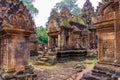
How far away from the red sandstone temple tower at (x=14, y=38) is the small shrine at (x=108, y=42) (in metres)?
2.78

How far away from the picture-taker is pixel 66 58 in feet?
49.2

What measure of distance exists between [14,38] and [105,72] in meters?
3.77

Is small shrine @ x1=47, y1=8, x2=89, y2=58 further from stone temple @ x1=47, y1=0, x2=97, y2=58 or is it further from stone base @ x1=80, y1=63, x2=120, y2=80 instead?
stone base @ x1=80, y1=63, x2=120, y2=80

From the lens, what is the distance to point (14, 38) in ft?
21.1

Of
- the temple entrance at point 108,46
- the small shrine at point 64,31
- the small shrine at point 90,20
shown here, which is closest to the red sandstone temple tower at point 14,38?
the temple entrance at point 108,46

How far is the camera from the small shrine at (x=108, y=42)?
18.8 feet

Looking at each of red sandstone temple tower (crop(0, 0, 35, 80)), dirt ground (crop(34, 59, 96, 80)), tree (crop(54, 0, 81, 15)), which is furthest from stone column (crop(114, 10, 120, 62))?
tree (crop(54, 0, 81, 15))

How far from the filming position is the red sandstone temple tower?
6.21 m

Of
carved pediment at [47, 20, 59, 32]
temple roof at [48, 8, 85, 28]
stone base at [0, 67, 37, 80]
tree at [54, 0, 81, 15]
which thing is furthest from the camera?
tree at [54, 0, 81, 15]

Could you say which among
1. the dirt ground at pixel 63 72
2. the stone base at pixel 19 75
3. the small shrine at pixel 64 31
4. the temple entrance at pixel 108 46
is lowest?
the dirt ground at pixel 63 72

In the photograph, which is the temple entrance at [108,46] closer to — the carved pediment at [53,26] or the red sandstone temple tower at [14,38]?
the red sandstone temple tower at [14,38]

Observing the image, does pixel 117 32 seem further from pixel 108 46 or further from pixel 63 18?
pixel 63 18

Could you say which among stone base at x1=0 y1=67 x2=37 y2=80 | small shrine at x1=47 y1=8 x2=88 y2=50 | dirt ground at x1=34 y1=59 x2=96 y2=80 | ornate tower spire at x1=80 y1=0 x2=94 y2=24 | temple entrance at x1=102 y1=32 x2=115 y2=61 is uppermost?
ornate tower spire at x1=80 y1=0 x2=94 y2=24

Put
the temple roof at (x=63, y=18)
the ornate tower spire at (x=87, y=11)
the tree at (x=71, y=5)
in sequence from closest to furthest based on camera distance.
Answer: the temple roof at (x=63, y=18)
the ornate tower spire at (x=87, y=11)
the tree at (x=71, y=5)
